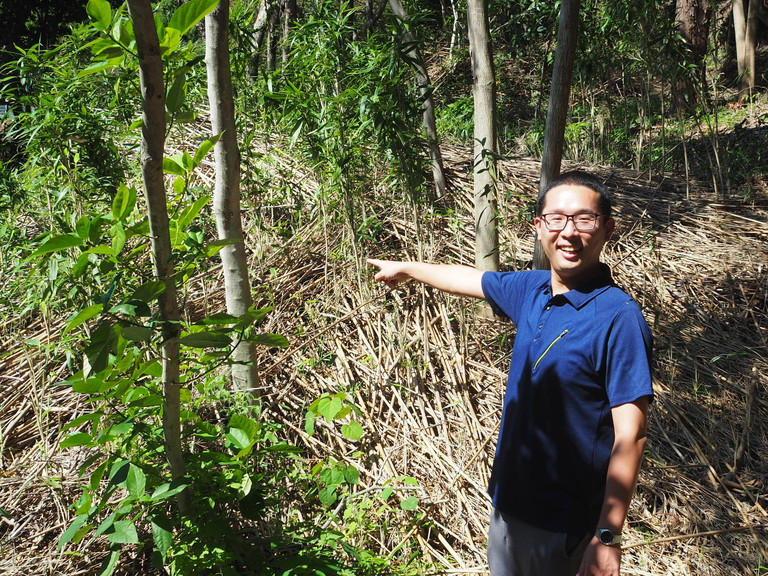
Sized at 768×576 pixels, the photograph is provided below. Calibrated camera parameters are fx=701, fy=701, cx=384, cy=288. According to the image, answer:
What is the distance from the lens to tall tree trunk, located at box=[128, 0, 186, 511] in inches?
61.6

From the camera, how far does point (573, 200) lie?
1790 millimetres

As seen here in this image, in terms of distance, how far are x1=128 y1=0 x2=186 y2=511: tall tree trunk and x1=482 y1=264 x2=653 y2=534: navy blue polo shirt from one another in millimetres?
940

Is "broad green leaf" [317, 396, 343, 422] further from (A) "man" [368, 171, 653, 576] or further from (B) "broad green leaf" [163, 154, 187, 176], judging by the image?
(B) "broad green leaf" [163, 154, 187, 176]

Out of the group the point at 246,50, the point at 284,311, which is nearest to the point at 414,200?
the point at 284,311

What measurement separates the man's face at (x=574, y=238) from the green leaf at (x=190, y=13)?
955 mm

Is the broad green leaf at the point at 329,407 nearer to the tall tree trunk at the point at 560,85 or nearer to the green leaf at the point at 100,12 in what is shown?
the green leaf at the point at 100,12

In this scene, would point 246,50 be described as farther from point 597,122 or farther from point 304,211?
point 597,122

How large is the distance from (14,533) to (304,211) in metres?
2.41

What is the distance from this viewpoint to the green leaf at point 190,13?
1511 mm

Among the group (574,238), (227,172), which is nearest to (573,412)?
(574,238)

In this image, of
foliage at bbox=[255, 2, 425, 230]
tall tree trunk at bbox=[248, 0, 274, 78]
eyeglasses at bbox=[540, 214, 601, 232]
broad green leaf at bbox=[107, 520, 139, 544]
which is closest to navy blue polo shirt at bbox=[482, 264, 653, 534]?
eyeglasses at bbox=[540, 214, 601, 232]

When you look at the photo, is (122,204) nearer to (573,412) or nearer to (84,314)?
(84,314)

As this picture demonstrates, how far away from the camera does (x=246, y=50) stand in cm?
380

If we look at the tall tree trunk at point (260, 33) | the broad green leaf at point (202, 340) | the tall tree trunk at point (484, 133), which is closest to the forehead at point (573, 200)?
the broad green leaf at point (202, 340)
